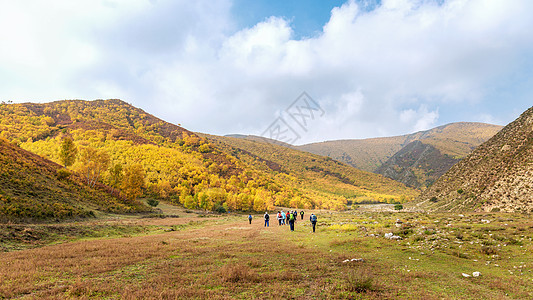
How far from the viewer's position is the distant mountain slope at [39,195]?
85.5 feet

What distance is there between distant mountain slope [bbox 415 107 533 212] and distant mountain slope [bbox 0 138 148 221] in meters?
61.1

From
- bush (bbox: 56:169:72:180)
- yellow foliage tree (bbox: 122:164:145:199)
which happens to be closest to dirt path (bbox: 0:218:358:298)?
bush (bbox: 56:169:72:180)

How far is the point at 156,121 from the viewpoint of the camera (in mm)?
183375

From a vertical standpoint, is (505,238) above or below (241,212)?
above

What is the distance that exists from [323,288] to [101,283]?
7453mm

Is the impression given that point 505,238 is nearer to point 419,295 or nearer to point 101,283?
point 419,295

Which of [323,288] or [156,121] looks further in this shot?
[156,121]

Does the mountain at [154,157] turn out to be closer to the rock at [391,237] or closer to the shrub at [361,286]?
the rock at [391,237]

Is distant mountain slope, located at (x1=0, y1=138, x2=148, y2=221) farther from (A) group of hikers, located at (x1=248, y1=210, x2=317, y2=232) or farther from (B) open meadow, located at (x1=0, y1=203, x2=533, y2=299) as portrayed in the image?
(A) group of hikers, located at (x1=248, y1=210, x2=317, y2=232)

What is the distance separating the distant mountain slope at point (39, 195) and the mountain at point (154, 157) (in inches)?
611

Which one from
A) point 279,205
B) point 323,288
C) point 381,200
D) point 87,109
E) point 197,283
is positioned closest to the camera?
point 323,288

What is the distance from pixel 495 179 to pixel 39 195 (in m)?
73.0

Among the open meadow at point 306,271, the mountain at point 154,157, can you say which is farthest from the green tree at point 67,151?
the open meadow at point 306,271

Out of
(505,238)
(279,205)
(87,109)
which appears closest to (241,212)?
(279,205)
